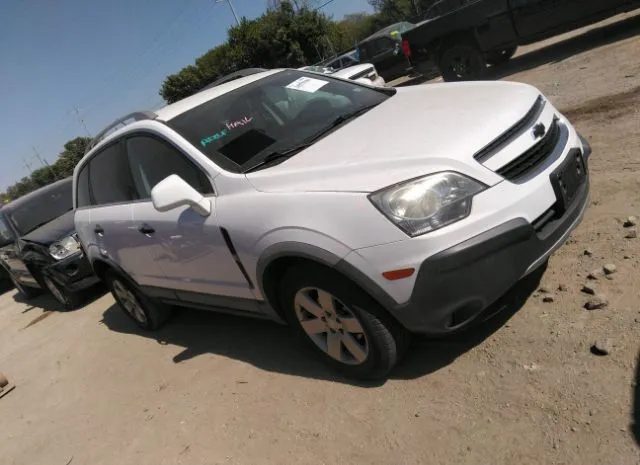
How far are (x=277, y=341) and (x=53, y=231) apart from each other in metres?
4.87

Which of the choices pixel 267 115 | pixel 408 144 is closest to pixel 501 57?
pixel 267 115

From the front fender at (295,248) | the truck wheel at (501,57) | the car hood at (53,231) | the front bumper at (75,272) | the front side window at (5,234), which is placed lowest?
the truck wheel at (501,57)

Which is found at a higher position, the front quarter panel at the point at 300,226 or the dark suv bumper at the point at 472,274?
the front quarter panel at the point at 300,226

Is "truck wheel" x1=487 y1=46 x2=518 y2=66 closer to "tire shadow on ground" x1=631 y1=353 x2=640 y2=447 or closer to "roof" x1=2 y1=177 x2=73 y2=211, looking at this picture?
"roof" x1=2 y1=177 x2=73 y2=211

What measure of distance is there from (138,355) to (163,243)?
1.58m

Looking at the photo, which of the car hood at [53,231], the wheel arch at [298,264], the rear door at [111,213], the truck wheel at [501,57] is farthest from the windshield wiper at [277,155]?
the truck wheel at [501,57]

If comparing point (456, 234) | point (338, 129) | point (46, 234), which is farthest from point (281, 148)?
point (46, 234)

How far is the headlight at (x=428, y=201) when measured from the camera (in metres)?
2.43

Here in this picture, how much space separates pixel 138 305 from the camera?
5.13 metres

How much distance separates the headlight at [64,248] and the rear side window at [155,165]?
3.50 metres

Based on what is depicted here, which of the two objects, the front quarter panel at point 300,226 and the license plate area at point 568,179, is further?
the license plate area at point 568,179

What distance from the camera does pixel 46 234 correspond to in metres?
7.48

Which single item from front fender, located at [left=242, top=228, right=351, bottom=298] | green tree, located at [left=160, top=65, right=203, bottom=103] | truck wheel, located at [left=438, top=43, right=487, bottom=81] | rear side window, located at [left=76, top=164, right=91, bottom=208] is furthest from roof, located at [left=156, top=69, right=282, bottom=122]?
green tree, located at [left=160, top=65, right=203, bottom=103]

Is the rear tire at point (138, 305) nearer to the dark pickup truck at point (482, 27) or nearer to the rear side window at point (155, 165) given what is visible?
the rear side window at point (155, 165)
